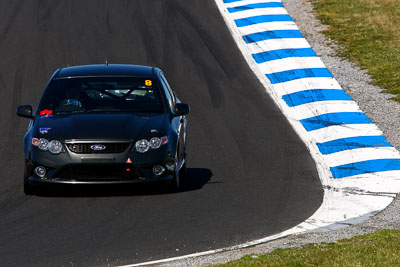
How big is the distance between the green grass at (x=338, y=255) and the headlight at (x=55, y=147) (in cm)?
360

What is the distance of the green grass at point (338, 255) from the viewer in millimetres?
7703

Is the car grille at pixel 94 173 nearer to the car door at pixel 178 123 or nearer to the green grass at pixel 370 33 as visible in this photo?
the car door at pixel 178 123

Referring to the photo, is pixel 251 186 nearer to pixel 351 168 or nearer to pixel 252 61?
pixel 351 168

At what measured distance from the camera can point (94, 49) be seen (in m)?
21.0

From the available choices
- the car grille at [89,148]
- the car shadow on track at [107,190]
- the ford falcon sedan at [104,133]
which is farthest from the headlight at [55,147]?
the car shadow on track at [107,190]

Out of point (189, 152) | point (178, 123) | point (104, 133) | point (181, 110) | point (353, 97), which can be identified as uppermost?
point (104, 133)

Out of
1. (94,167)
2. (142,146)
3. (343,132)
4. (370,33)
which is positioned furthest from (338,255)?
(370,33)

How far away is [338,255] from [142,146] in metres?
3.75

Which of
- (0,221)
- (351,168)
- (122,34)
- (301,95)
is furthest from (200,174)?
(122,34)

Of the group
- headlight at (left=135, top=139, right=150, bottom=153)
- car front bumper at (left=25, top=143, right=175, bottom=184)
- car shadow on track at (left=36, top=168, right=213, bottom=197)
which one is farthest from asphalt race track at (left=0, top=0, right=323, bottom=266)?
headlight at (left=135, top=139, right=150, bottom=153)

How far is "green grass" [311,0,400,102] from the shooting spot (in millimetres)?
19469

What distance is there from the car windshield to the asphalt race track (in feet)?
3.64

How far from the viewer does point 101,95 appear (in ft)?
39.3

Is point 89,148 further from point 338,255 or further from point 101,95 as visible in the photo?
point 338,255
